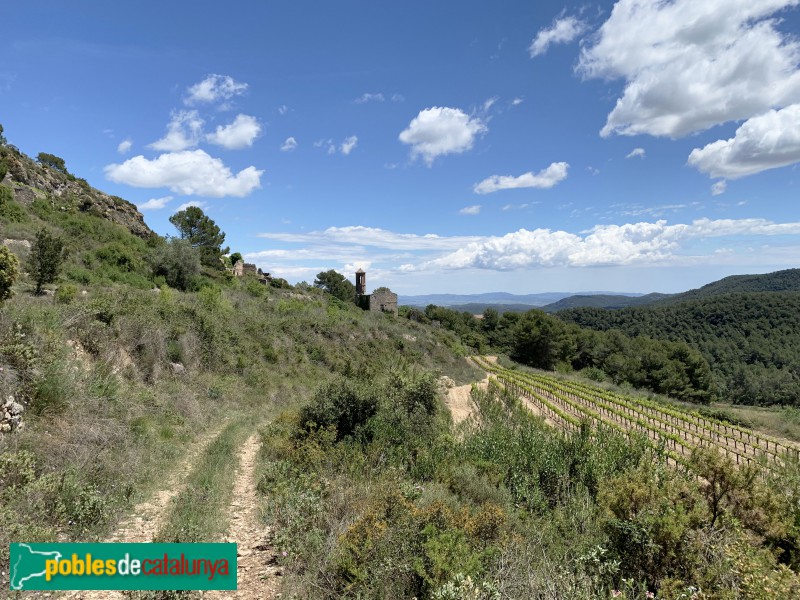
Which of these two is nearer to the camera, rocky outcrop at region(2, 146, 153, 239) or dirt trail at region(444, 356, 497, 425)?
dirt trail at region(444, 356, 497, 425)

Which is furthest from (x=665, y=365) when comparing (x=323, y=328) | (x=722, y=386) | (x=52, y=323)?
(x=52, y=323)

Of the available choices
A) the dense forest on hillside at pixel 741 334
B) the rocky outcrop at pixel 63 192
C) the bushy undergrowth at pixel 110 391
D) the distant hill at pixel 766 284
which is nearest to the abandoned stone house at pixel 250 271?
the rocky outcrop at pixel 63 192

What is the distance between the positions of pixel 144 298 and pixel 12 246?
27.8 ft

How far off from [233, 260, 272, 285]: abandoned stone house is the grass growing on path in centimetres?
4498

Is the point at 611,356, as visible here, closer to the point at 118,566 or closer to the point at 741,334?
the point at 741,334

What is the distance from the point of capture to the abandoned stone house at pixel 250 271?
5301 cm

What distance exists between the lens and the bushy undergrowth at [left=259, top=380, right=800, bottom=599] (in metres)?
4.06

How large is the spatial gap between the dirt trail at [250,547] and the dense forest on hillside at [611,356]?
57.8m

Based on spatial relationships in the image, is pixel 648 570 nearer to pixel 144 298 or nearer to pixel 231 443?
pixel 231 443

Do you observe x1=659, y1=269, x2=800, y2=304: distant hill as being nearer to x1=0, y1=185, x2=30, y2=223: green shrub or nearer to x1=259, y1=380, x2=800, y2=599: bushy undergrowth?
x1=259, y1=380, x2=800, y2=599: bushy undergrowth

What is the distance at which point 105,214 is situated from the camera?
35.5m

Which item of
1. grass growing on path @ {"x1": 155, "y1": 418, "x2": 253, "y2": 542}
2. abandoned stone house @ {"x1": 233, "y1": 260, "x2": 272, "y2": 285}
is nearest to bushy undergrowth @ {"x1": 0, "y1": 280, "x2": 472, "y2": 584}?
grass growing on path @ {"x1": 155, "y1": 418, "x2": 253, "y2": 542}

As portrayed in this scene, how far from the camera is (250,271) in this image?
5844cm

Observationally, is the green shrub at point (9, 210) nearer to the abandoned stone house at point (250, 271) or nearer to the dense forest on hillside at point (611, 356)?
the abandoned stone house at point (250, 271)
